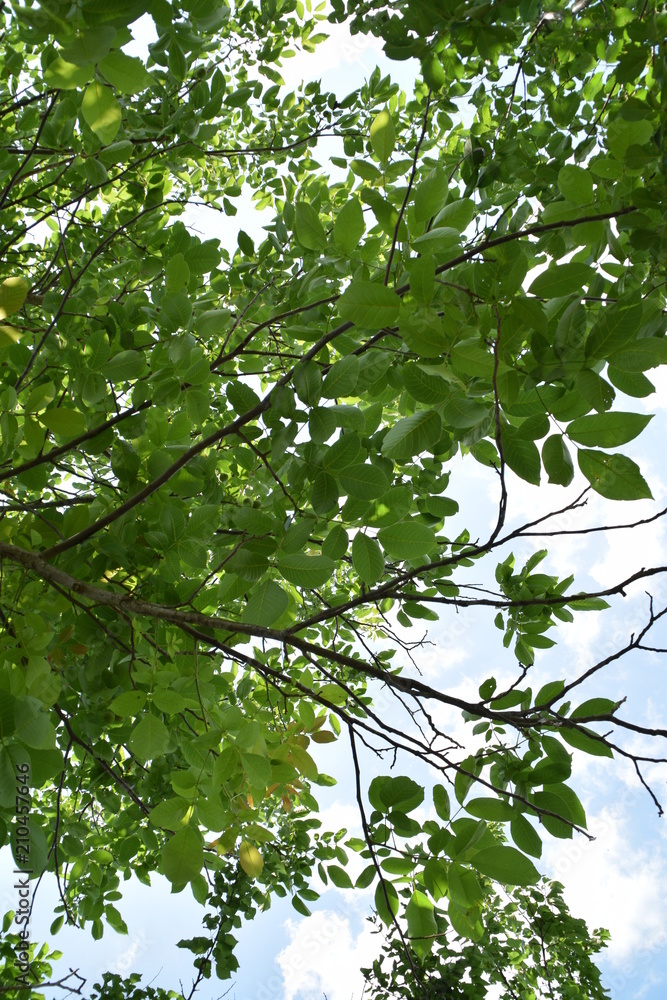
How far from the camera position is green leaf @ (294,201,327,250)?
55.7 inches

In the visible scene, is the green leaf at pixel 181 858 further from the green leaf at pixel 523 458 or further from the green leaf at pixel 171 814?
the green leaf at pixel 523 458

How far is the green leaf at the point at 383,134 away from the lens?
4.17 ft

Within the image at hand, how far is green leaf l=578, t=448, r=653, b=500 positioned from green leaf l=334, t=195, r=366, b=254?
2.32 ft

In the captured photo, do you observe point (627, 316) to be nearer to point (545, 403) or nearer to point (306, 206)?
point (545, 403)

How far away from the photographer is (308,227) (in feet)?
4.75

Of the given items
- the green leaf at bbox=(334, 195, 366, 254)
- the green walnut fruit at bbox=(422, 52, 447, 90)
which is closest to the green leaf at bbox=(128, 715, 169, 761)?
the green leaf at bbox=(334, 195, 366, 254)

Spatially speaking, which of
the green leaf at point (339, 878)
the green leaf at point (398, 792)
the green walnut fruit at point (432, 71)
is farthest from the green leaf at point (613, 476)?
the green leaf at point (339, 878)

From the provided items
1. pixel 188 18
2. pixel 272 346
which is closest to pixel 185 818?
pixel 188 18

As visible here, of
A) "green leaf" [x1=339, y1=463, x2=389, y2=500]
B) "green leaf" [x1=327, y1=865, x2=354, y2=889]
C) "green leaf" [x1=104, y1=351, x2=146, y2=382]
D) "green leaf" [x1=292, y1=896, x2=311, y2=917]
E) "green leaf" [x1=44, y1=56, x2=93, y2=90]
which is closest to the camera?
"green leaf" [x1=44, y1=56, x2=93, y2=90]

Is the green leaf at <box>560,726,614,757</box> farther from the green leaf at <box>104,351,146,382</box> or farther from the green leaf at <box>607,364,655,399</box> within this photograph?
the green leaf at <box>104,351,146,382</box>

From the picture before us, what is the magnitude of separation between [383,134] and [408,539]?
34.2 inches

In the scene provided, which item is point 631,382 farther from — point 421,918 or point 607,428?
point 421,918

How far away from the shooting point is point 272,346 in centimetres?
346

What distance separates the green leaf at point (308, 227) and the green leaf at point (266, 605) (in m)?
0.83
